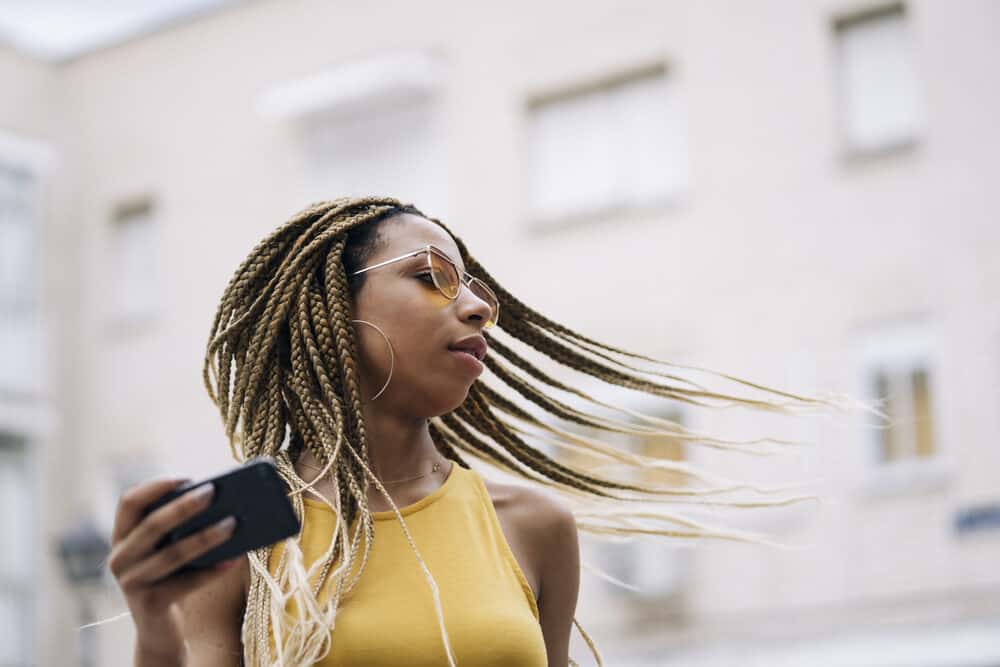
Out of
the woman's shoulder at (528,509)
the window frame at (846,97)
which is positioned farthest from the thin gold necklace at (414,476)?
the window frame at (846,97)

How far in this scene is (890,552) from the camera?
39.5 ft

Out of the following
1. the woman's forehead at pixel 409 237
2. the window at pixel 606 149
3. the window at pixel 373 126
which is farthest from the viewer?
the window at pixel 373 126

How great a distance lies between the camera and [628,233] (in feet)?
44.8

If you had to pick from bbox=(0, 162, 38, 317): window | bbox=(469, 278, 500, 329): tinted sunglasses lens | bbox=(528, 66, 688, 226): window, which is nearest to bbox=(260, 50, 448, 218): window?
bbox=(528, 66, 688, 226): window

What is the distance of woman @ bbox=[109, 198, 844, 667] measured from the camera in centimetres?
266

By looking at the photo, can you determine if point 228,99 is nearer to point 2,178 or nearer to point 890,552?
point 2,178

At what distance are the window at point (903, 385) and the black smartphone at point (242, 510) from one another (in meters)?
10.3

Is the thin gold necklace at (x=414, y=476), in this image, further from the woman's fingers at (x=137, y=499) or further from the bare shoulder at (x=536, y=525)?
the woman's fingers at (x=137, y=499)

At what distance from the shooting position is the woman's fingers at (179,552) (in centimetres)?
206

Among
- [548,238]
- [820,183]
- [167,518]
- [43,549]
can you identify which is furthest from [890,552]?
[167,518]

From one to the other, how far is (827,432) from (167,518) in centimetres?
1070

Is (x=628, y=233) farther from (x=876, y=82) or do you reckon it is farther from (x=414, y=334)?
(x=414, y=334)

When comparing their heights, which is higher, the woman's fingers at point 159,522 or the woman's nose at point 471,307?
the woman's nose at point 471,307

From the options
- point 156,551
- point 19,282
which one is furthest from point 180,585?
point 19,282
